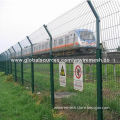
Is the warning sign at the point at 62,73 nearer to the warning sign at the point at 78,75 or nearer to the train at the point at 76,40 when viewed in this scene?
the train at the point at 76,40

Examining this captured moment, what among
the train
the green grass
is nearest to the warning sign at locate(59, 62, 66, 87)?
the train

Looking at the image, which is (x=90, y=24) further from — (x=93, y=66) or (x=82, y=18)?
(x=93, y=66)

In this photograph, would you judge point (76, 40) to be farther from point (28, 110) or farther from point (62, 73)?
point (28, 110)

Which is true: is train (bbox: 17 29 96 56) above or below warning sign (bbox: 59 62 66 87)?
above

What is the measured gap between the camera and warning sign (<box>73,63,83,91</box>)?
453cm

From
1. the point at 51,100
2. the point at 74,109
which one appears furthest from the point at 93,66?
the point at 51,100

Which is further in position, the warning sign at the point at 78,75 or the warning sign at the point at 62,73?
the warning sign at the point at 62,73

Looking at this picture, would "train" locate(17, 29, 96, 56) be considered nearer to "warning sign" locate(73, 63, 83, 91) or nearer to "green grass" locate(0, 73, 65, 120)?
"warning sign" locate(73, 63, 83, 91)

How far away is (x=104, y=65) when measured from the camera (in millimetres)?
3977

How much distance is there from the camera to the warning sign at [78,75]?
14.9ft

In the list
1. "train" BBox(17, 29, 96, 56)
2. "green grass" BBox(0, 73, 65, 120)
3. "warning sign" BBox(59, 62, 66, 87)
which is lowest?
"green grass" BBox(0, 73, 65, 120)

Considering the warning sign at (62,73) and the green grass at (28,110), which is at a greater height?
the warning sign at (62,73)

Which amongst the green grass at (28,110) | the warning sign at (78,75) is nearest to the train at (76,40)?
the warning sign at (78,75)

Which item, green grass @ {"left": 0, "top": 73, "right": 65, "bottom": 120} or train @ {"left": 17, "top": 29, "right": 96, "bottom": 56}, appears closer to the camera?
train @ {"left": 17, "top": 29, "right": 96, "bottom": 56}
